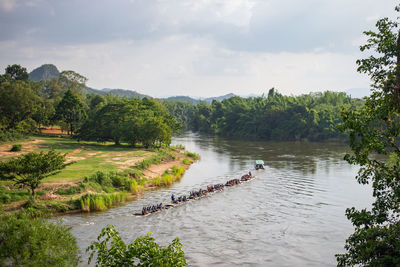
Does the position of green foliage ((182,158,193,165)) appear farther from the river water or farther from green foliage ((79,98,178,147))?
the river water

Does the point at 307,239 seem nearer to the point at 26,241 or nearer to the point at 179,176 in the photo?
the point at 26,241

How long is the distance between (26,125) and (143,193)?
167ft

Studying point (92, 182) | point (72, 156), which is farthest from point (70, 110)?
point (92, 182)

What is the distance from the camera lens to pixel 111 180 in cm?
4347

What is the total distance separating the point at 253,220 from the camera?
34062mm

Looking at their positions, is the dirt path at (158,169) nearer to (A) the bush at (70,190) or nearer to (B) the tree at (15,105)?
(A) the bush at (70,190)

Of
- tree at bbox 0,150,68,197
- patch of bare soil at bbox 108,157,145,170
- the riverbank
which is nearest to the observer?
tree at bbox 0,150,68,197

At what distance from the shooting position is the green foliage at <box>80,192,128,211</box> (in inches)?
1377

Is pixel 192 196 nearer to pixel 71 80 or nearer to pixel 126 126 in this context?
pixel 126 126

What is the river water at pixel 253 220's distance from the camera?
2641cm

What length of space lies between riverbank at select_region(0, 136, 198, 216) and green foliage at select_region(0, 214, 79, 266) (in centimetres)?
1756

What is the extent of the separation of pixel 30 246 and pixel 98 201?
73.5 feet

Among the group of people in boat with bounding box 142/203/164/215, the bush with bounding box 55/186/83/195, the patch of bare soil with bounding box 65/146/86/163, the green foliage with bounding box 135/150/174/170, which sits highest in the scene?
the patch of bare soil with bounding box 65/146/86/163

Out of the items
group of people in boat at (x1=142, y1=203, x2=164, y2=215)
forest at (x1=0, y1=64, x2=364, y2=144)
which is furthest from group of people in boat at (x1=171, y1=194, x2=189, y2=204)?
forest at (x1=0, y1=64, x2=364, y2=144)
